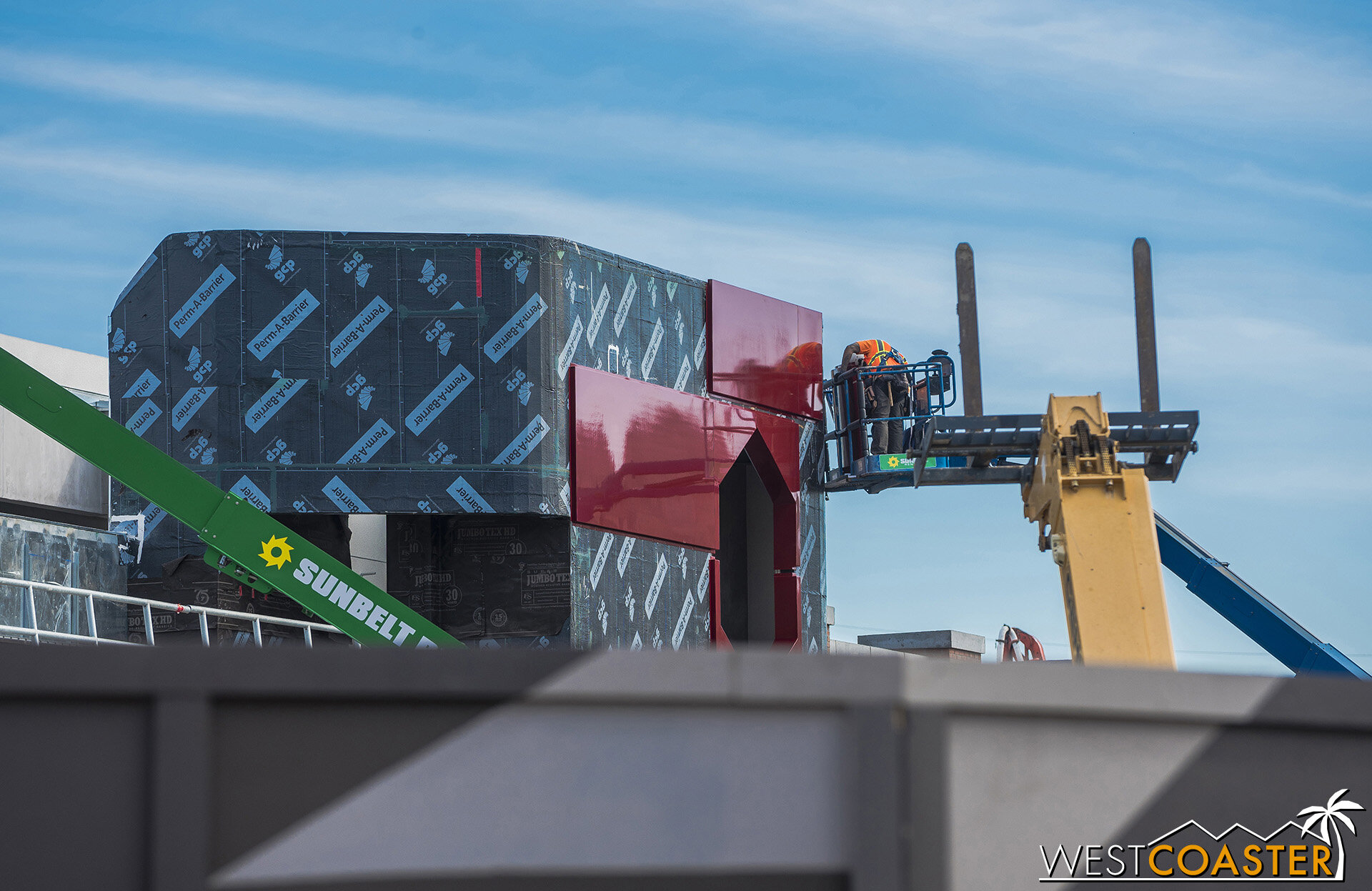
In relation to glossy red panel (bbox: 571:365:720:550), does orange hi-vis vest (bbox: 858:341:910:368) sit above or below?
above

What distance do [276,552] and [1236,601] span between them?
12.0 meters

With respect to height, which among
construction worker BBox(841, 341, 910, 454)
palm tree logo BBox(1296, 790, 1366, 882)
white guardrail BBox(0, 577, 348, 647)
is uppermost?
construction worker BBox(841, 341, 910, 454)

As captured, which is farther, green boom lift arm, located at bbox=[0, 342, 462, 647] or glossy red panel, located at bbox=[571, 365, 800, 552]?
glossy red panel, located at bbox=[571, 365, 800, 552]

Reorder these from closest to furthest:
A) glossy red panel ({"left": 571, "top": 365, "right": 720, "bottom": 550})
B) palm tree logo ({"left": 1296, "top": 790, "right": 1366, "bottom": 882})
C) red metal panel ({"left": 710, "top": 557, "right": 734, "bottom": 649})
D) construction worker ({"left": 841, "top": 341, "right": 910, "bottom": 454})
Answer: palm tree logo ({"left": 1296, "top": 790, "right": 1366, "bottom": 882})
glossy red panel ({"left": 571, "top": 365, "right": 720, "bottom": 550})
red metal panel ({"left": 710, "top": 557, "right": 734, "bottom": 649})
construction worker ({"left": 841, "top": 341, "right": 910, "bottom": 454})

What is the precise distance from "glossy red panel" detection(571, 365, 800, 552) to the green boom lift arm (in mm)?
4815

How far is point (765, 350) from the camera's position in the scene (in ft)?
78.7

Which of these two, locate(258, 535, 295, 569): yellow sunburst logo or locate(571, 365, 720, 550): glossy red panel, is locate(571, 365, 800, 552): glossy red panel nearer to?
locate(571, 365, 720, 550): glossy red panel

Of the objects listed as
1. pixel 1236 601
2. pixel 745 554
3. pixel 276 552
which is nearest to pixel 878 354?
pixel 745 554

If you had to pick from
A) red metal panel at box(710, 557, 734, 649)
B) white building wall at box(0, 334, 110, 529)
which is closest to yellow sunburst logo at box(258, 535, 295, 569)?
white building wall at box(0, 334, 110, 529)

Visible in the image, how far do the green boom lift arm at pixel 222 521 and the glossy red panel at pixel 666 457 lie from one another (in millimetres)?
4815

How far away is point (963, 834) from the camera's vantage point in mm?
3965

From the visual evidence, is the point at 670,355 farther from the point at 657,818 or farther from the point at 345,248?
the point at 657,818

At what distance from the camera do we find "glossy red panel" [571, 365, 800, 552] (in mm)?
19859

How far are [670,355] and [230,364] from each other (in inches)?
272
